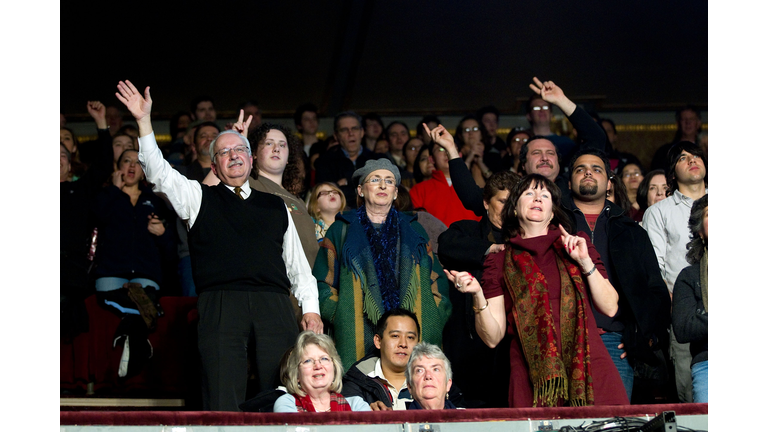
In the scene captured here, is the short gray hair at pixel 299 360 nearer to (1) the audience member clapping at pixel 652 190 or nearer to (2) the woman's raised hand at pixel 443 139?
(2) the woman's raised hand at pixel 443 139

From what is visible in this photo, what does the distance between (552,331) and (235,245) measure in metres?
1.36

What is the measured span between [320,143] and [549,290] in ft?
13.2

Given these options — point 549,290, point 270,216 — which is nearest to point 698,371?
point 549,290

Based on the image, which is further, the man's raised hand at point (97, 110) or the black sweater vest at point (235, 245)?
the man's raised hand at point (97, 110)

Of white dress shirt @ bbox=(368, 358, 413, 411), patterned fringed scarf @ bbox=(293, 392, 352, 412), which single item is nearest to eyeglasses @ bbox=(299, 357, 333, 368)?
patterned fringed scarf @ bbox=(293, 392, 352, 412)

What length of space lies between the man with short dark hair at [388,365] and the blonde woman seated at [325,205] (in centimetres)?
127

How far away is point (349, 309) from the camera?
179 inches

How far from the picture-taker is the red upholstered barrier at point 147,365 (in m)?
5.32

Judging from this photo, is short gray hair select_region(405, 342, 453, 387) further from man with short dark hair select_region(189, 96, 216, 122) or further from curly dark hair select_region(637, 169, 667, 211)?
man with short dark hair select_region(189, 96, 216, 122)

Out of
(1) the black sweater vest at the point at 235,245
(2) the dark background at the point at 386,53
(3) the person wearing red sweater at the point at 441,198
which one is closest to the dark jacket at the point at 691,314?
(1) the black sweater vest at the point at 235,245

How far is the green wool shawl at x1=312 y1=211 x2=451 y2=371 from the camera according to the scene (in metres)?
4.55

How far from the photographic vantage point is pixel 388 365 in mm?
4359

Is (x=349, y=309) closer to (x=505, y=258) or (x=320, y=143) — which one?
(x=505, y=258)

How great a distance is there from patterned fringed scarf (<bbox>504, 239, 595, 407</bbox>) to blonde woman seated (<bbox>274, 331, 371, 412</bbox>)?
0.76 meters
